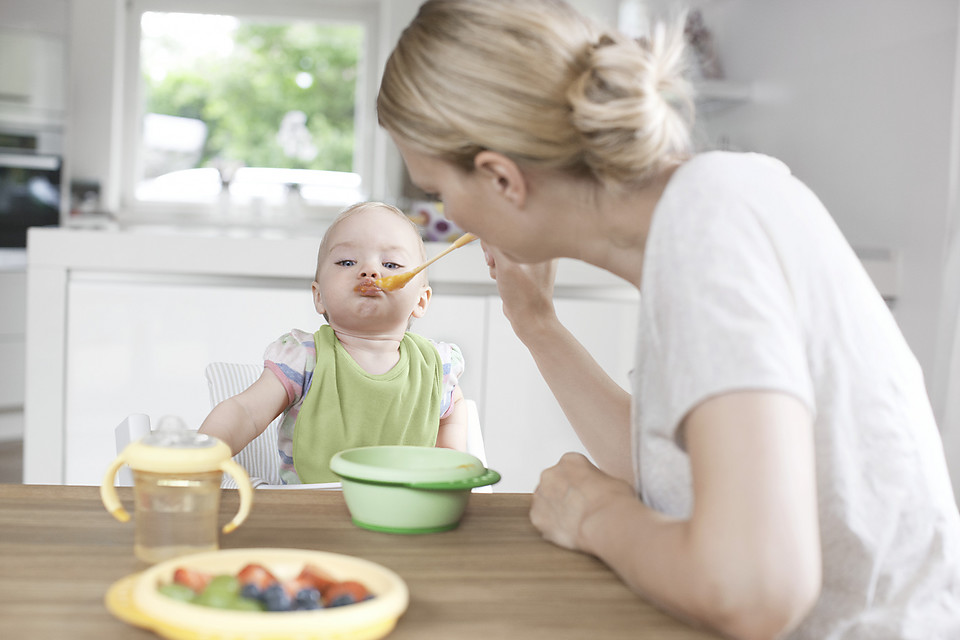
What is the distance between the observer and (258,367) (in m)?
1.63

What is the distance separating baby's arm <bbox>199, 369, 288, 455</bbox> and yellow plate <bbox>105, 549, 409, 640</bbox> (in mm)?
476

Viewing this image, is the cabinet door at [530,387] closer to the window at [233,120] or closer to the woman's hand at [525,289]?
the woman's hand at [525,289]

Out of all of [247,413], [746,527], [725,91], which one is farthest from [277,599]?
[725,91]

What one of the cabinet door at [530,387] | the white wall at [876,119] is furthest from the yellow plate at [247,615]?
the cabinet door at [530,387]

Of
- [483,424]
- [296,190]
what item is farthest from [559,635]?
[296,190]

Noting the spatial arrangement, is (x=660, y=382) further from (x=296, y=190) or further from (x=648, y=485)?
(x=296, y=190)

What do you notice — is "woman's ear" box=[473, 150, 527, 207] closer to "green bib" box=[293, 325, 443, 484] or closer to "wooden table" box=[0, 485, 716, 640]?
"wooden table" box=[0, 485, 716, 640]

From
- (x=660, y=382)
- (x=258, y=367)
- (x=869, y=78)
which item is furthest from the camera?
(x=869, y=78)

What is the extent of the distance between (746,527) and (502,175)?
0.40 m

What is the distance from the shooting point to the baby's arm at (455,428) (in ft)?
4.71

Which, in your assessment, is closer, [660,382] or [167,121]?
[660,382]

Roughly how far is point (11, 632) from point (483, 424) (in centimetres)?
194

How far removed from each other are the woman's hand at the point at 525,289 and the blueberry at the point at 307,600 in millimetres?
A: 618

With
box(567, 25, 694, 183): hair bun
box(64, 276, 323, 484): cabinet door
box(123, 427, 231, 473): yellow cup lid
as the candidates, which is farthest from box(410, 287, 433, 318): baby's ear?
box(64, 276, 323, 484): cabinet door
